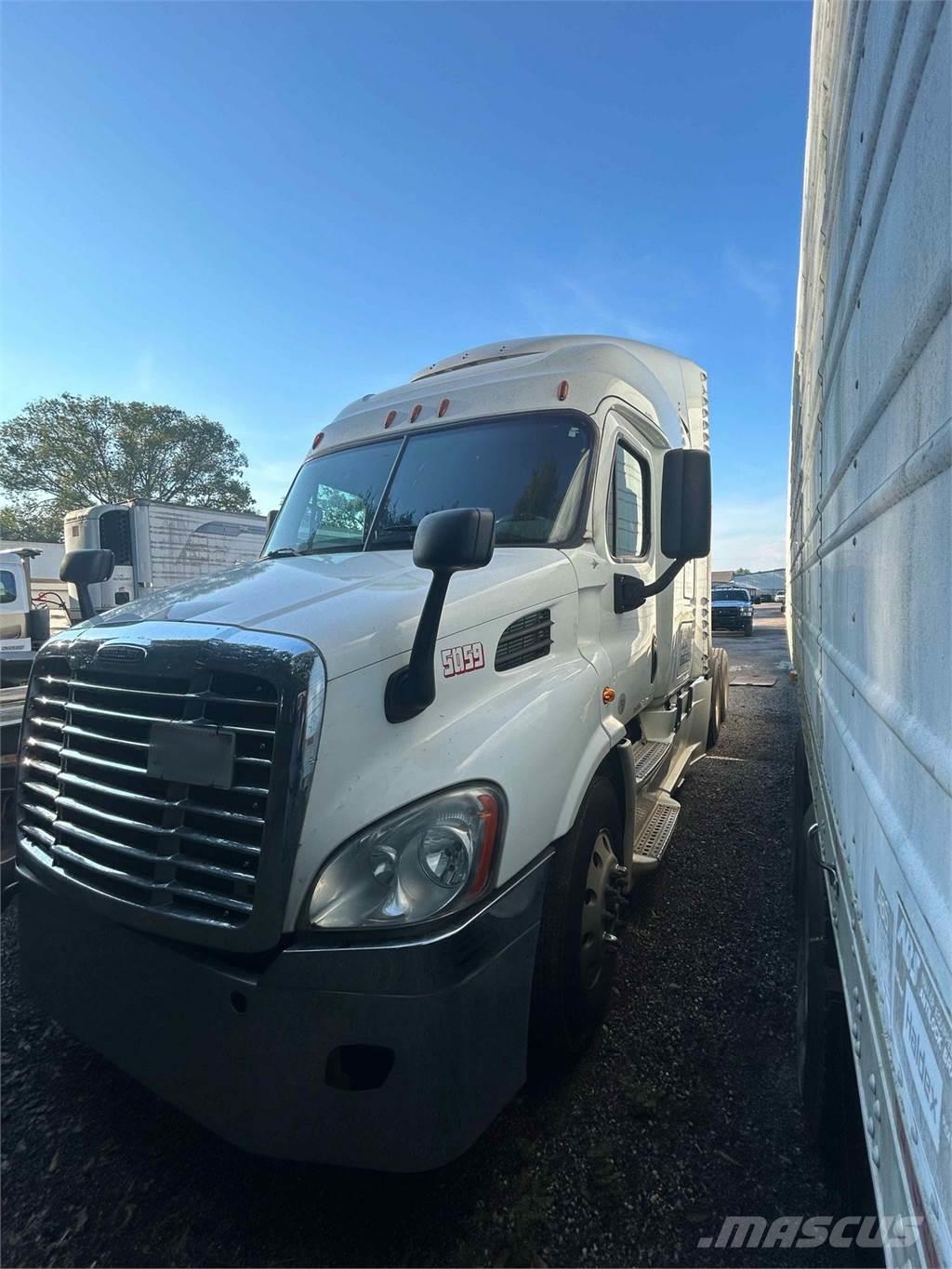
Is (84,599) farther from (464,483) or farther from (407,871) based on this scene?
(407,871)

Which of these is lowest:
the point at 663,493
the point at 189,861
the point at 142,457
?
the point at 189,861

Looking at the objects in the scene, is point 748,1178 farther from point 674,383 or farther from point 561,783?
point 674,383

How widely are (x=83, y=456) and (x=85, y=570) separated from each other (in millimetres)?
41636

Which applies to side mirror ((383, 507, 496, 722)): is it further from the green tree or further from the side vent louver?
the green tree

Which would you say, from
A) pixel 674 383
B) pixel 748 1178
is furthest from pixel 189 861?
pixel 674 383

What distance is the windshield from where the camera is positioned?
10.1 ft

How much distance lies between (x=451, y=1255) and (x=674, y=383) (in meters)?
5.10

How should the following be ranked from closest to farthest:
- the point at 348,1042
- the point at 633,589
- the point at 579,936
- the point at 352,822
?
the point at 348,1042
the point at 352,822
the point at 579,936
the point at 633,589

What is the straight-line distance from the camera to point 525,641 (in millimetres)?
2629


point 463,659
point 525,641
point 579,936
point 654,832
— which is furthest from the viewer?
point 654,832

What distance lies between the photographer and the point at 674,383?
5.12 m

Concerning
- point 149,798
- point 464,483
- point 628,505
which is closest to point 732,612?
point 628,505

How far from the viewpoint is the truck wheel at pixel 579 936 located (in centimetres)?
237

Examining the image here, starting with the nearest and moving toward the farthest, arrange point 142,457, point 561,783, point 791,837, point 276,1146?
point 276,1146
point 561,783
point 791,837
point 142,457
